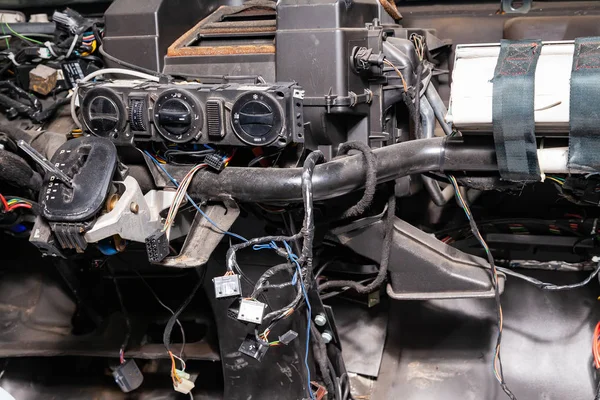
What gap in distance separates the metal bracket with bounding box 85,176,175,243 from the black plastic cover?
4 cm

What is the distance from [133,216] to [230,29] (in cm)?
60

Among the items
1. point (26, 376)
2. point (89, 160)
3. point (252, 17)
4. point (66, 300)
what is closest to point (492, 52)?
point (252, 17)

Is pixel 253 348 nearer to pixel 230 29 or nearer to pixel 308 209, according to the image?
pixel 308 209

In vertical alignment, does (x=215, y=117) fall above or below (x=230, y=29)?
below

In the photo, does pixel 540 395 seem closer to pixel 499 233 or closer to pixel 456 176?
pixel 499 233

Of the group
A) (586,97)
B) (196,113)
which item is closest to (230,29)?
(196,113)

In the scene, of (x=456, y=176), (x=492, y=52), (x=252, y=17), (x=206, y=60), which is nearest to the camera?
(x=492, y=52)

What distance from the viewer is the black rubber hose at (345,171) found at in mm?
1195

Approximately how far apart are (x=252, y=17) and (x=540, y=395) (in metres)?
1.38

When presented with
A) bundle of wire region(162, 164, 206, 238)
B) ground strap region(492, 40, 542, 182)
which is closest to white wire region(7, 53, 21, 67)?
bundle of wire region(162, 164, 206, 238)

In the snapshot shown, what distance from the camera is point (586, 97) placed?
104cm

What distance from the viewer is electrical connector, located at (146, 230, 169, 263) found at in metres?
1.21

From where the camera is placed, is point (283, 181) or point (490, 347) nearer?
point (283, 181)

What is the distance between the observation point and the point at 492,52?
3.75 ft
